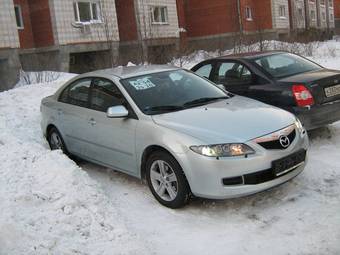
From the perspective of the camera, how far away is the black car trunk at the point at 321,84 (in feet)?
21.6

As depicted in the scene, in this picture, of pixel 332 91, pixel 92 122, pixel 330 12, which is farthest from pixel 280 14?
pixel 92 122

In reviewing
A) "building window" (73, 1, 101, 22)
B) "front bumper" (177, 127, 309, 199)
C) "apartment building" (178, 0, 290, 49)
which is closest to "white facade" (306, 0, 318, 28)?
"apartment building" (178, 0, 290, 49)

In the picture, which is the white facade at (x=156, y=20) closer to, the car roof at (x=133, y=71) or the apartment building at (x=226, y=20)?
the apartment building at (x=226, y=20)

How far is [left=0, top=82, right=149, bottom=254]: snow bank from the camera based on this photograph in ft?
13.1

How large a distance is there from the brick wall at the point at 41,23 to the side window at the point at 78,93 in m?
16.6

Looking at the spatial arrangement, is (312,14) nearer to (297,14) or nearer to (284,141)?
(297,14)

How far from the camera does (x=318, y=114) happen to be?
257 inches

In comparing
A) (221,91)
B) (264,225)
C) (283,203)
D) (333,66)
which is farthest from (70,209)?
(333,66)

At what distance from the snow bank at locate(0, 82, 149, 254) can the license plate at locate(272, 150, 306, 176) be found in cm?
157

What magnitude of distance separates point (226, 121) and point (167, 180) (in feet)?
2.85

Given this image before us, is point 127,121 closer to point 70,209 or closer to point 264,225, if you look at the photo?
point 70,209

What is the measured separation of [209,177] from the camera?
4582 mm

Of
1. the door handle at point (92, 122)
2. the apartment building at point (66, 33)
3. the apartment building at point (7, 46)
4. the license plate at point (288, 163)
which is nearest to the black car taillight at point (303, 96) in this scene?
the license plate at point (288, 163)

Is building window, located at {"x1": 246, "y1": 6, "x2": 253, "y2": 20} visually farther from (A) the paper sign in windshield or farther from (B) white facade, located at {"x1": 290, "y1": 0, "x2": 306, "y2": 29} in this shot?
(A) the paper sign in windshield
